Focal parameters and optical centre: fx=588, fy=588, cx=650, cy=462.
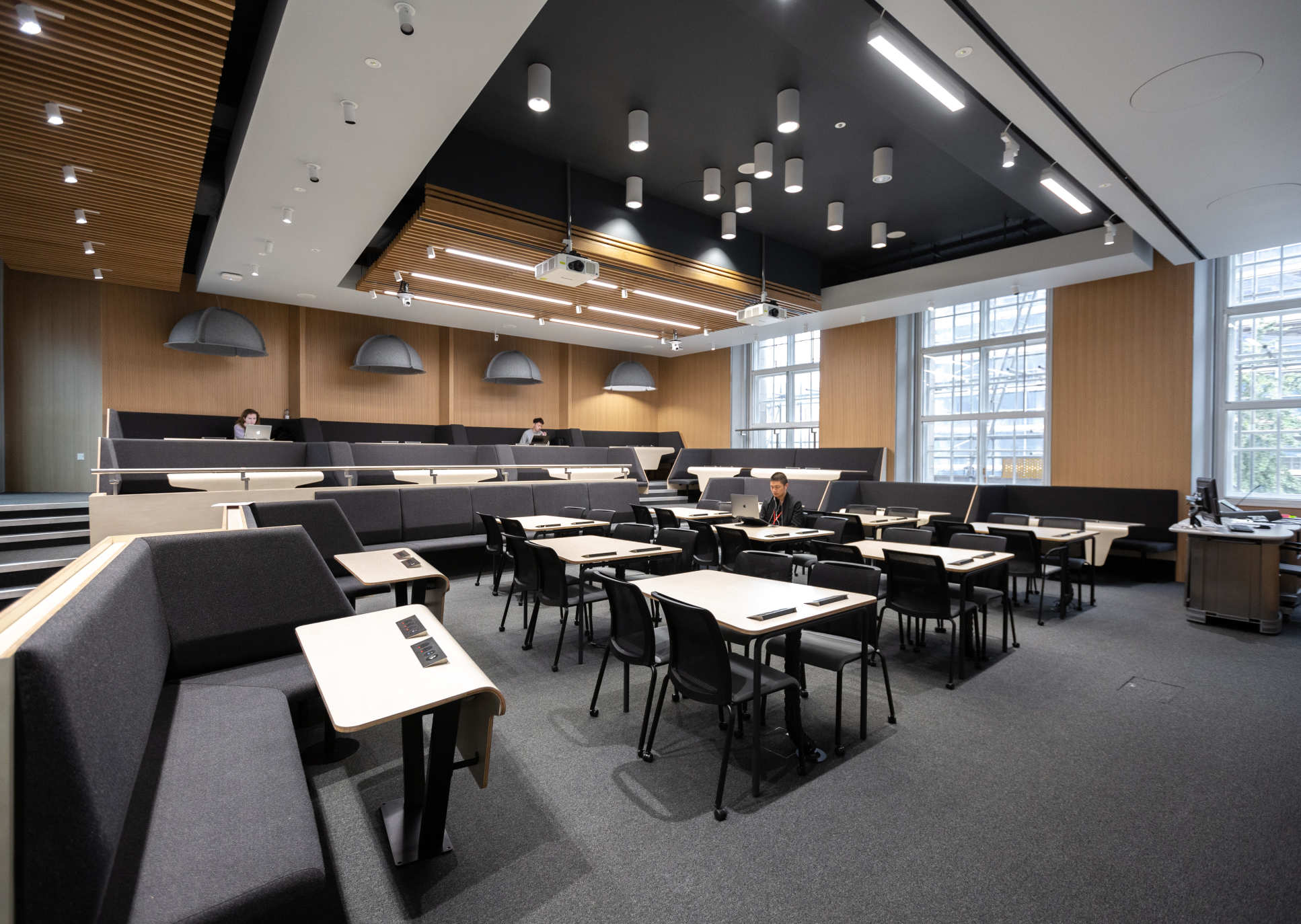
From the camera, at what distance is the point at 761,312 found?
927 cm

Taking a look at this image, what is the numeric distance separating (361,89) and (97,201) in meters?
4.03

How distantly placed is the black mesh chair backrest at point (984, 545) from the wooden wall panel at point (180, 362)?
34.9 feet

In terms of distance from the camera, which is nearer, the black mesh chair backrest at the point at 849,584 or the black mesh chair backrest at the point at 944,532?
the black mesh chair backrest at the point at 849,584

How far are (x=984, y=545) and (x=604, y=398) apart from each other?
1145cm

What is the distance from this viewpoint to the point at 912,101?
16.5ft

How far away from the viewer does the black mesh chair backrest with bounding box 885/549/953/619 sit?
3.91 metres

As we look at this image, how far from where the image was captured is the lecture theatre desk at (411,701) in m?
1.71

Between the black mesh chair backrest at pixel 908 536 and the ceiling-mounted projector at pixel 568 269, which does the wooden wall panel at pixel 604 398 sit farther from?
the black mesh chair backrest at pixel 908 536

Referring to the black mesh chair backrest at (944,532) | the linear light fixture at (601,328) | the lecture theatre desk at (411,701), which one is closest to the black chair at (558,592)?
the lecture theatre desk at (411,701)

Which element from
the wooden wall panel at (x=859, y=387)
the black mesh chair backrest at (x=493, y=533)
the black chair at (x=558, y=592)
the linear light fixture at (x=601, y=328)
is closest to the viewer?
the black chair at (x=558, y=592)

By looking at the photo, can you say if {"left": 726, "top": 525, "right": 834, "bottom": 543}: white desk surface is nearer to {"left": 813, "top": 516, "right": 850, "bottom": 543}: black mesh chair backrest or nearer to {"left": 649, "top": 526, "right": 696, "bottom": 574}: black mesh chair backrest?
{"left": 813, "top": 516, "right": 850, "bottom": 543}: black mesh chair backrest

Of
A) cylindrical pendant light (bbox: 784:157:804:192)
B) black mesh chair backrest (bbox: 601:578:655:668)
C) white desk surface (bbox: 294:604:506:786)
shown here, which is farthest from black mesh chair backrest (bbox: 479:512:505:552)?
cylindrical pendant light (bbox: 784:157:804:192)

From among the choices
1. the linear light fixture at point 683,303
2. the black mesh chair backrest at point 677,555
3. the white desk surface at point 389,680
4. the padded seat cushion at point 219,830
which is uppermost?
the linear light fixture at point 683,303

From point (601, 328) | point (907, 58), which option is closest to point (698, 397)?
point (601, 328)
